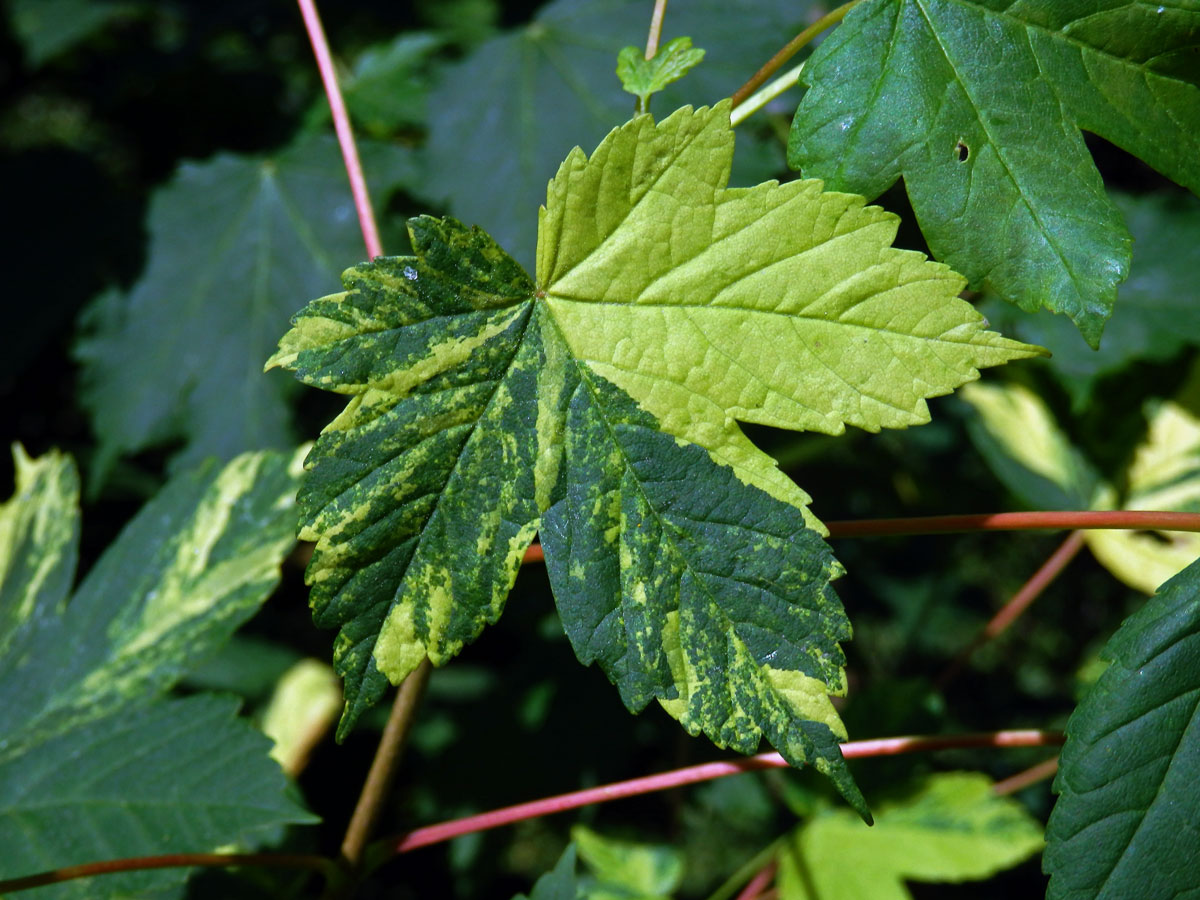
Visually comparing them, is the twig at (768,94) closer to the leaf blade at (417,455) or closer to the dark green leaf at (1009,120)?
the dark green leaf at (1009,120)

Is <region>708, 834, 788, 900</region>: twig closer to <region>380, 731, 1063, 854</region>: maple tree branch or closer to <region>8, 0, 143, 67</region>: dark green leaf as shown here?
<region>380, 731, 1063, 854</region>: maple tree branch

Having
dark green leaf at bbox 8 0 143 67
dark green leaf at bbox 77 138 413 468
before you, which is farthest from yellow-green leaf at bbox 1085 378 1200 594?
dark green leaf at bbox 8 0 143 67

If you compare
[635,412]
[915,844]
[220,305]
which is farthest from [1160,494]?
[220,305]

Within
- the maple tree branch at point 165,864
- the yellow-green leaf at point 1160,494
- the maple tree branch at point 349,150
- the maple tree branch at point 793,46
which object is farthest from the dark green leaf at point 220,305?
the yellow-green leaf at point 1160,494

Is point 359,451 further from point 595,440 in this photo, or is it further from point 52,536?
point 52,536

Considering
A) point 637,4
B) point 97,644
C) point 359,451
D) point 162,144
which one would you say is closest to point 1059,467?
point 637,4

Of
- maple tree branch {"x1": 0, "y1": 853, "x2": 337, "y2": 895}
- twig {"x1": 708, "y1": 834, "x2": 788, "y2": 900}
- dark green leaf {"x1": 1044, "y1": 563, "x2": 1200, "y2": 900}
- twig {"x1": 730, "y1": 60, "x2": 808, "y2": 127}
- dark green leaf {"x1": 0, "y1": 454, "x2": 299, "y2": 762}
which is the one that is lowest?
twig {"x1": 708, "y1": 834, "x2": 788, "y2": 900}

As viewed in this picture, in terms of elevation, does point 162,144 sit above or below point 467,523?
above
